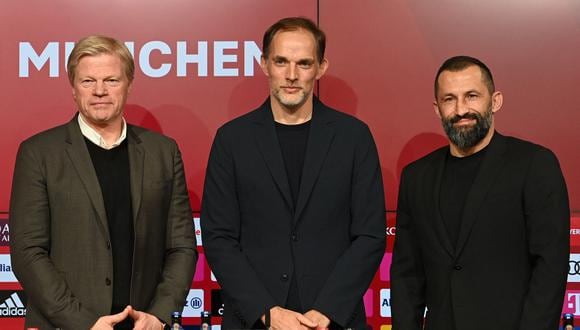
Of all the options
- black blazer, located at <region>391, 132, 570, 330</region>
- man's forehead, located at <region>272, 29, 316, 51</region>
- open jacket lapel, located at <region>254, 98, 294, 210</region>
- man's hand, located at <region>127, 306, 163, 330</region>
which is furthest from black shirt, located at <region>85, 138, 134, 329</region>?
black blazer, located at <region>391, 132, 570, 330</region>

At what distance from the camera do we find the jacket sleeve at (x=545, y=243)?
310cm

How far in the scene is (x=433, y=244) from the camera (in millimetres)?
3309

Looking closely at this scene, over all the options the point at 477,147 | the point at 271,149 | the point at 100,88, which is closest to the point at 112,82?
the point at 100,88

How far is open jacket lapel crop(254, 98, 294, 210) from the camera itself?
3.32 metres

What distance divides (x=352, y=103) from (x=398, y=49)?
1.13 feet

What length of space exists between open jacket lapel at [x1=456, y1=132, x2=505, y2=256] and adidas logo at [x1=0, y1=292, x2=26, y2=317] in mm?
2212

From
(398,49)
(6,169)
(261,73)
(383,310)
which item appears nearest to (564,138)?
(398,49)

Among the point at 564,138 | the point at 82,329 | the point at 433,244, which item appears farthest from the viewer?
the point at 564,138

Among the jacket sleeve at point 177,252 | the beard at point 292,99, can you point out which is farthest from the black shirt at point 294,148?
the jacket sleeve at point 177,252

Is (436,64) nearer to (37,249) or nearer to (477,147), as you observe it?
(477,147)

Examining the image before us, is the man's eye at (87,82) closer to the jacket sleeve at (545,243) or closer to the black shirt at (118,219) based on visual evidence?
the black shirt at (118,219)

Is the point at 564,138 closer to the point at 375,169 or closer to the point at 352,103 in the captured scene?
the point at 352,103

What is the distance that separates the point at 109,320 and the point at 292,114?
1052 millimetres

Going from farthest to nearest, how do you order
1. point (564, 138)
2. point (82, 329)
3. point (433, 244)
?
point (564, 138)
point (433, 244)
point (82, 329)
